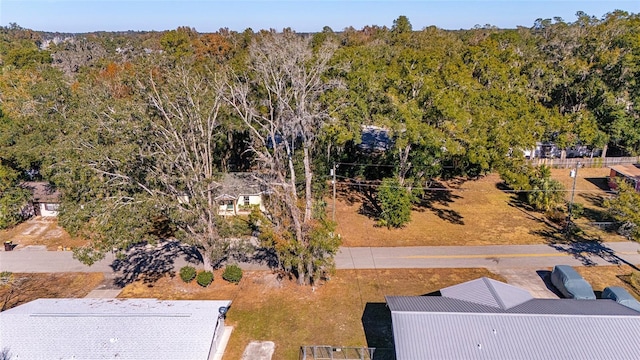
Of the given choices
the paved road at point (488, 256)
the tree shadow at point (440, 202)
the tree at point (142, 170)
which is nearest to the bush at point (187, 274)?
the tree at point (142, 170)

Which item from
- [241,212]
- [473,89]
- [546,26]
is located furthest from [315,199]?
[546,26]

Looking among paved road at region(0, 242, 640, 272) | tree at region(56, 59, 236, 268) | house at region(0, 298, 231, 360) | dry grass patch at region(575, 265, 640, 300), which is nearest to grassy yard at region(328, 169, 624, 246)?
paved road at region(0, 242, 640, 272)

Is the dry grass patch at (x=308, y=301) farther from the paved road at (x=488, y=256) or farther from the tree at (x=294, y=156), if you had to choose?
the tree at (x=294, y=156)

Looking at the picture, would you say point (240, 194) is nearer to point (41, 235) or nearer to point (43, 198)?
point (41, 235)

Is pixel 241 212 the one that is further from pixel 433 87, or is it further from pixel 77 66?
pixel 77 66

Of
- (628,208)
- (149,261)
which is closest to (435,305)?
(628,208)

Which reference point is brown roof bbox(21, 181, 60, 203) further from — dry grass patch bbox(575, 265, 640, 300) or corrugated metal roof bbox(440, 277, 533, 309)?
dry grass patch bbox(575, 265, 640, 300)
